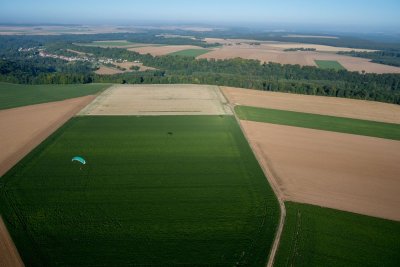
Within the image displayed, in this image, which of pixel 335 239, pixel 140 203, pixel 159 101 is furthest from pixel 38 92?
pixel 335 239

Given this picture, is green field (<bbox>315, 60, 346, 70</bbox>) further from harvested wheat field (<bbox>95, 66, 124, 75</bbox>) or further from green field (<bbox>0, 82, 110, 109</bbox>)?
green field (<bbox>0, 82, 110, 109</bbox>)

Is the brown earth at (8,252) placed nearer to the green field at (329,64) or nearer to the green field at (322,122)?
the green field at (322,122)

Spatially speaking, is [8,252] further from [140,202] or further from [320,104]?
[320,104]

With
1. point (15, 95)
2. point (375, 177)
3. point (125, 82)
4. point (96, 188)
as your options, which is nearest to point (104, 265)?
point (96, 188)

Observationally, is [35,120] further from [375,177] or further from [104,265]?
[375,177]

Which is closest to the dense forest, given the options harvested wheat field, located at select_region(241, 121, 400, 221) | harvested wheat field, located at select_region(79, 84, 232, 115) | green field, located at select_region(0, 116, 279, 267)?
harvested wheat field, located at select_region(79, 84, 232, 115)

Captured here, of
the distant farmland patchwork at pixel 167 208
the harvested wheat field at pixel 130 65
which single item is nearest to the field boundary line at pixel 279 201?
the distant farmland patchwork at pixel 167 208
